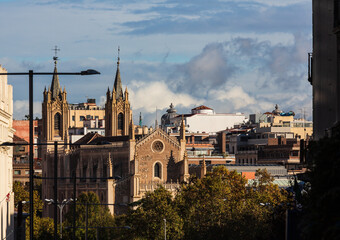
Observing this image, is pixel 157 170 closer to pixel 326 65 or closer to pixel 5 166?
pixel 5 166

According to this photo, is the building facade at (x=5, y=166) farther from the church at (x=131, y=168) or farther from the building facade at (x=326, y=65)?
the church at (x=131, y=168)

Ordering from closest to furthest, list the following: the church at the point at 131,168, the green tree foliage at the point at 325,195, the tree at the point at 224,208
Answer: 1. the green tree foliage at the point at 325,195
2. the tree at the point at 224,208
3. the church at the point at 131,168

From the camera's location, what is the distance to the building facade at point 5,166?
62062mm

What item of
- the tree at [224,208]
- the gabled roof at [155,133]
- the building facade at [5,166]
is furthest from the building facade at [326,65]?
the gabled roof at [155,133]

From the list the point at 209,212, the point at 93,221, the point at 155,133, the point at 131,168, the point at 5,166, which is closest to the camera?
the point at 5,166

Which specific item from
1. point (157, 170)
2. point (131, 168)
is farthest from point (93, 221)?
point (157, 170)

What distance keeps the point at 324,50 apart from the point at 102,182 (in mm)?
140185

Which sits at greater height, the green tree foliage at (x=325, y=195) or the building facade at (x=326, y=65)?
Answer: the building facade at (x=326, y=65)

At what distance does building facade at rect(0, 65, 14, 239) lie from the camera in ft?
204

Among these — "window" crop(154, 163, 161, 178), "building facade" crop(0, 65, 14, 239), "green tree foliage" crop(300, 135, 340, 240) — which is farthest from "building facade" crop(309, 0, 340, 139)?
"window" crop(154, 163, 161, 178)

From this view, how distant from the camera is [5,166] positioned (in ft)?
216

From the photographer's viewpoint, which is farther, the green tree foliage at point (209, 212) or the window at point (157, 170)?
the window at point (157, 170)

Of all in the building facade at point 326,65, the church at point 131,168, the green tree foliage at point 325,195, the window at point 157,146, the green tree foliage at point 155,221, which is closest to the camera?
the green tree foliage at point 325,195

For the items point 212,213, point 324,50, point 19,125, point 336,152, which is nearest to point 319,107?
point 324,50
